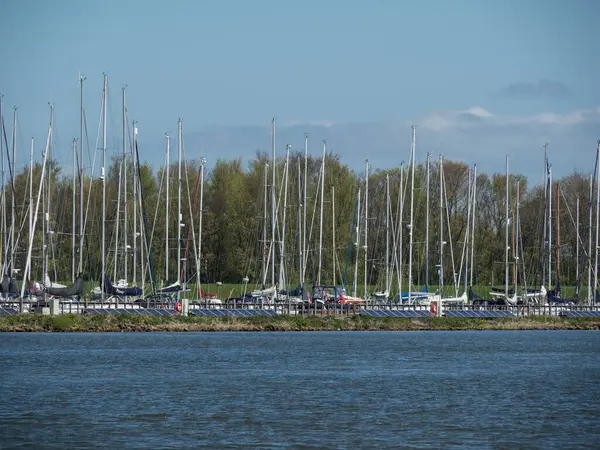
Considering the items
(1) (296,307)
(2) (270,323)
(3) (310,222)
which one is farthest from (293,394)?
(3) (310,222)

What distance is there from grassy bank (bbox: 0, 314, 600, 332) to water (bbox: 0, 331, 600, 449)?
229 centimetres

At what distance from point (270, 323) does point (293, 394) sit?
39.3m

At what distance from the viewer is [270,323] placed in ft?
268

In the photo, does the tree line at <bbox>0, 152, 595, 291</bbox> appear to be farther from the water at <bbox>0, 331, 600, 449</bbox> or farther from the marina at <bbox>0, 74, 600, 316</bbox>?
the water at <bbox>0, 331, 600, 449</bbox>

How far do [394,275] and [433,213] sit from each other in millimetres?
15901

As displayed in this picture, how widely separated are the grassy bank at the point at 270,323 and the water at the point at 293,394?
7.52ft

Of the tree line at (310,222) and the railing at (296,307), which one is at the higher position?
the tree line at (310,222)

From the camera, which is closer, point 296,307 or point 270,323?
point 270,323

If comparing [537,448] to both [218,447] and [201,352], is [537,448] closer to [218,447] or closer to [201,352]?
[218,447]

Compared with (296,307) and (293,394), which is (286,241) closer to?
Result: (296,307)

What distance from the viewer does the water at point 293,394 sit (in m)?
31.5

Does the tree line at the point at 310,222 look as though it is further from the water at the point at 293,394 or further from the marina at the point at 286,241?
the water at the point at 293,394

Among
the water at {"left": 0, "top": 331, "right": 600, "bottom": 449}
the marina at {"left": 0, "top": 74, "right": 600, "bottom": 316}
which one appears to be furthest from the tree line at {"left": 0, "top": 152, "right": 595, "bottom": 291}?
the water at {"left": 0, "top": 331, "right": 600, "bottom": 449}

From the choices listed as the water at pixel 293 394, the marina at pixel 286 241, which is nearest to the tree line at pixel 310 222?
the marina at pixel 286 241
